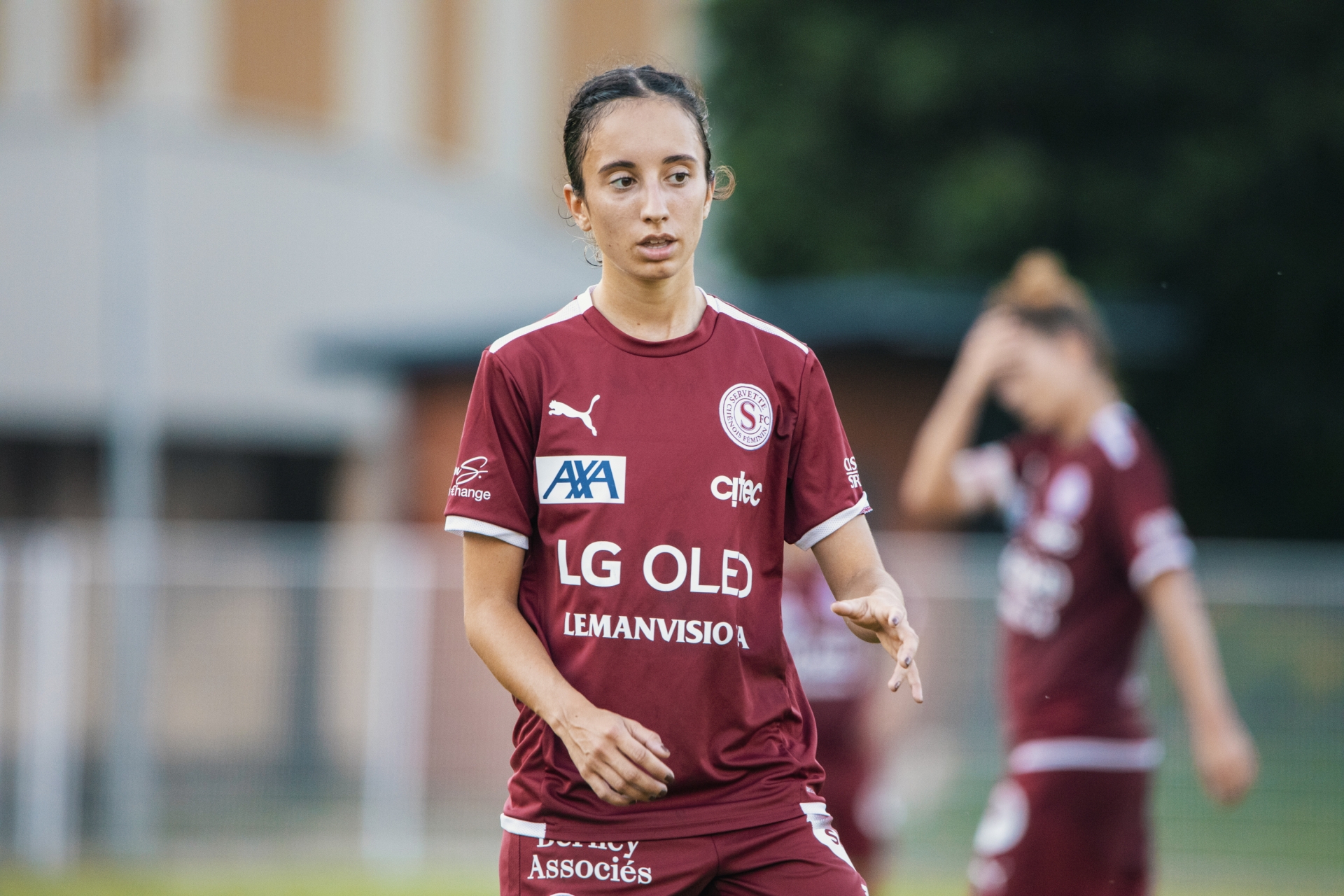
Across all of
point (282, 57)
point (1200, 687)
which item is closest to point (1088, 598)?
point (1200, 687)

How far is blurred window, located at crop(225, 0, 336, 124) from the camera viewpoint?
26.6 metres

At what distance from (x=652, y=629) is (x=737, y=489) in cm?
32

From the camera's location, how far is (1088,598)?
5.71m

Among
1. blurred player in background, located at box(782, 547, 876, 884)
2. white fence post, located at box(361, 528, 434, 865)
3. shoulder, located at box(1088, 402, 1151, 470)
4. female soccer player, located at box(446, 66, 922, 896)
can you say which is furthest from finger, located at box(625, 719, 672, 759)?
white fence post, located at box(361, 528, 434, 865)

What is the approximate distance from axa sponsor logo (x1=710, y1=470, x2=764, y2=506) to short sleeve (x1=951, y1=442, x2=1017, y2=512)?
9.11 ft

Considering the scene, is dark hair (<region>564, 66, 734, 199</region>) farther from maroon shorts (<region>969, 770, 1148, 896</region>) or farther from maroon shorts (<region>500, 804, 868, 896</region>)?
maroon shorts (<region>969, 770, 1148, 896</region>)

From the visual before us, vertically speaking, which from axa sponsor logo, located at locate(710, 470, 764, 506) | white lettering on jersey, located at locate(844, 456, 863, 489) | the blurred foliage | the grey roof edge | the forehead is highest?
the blurred foliage

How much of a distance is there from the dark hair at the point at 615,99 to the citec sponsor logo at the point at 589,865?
128 centimetres

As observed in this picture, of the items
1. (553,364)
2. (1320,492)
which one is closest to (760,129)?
(1320,492)

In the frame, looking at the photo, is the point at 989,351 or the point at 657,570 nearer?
the point at 657,570

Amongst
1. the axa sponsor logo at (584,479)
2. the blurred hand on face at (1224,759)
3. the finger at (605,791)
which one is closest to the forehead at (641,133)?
the axa sponsor logo at (584,479)

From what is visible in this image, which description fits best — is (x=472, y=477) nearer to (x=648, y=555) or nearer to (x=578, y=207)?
(x=648, y=555)

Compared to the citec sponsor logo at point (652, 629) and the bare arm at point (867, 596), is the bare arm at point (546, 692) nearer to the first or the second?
the citec sponsor logo at point (652, 629)

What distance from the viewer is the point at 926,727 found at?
13.0 m
